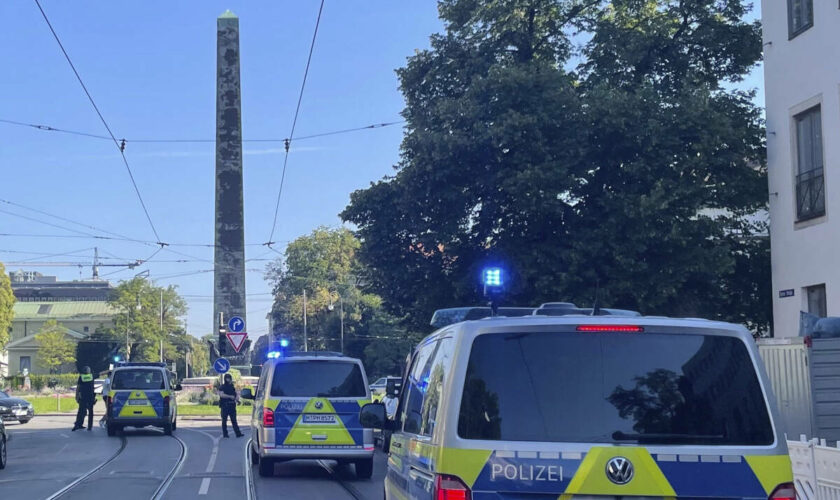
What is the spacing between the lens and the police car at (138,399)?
25516 millimetres

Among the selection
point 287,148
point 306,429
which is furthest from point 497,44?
point 306,429

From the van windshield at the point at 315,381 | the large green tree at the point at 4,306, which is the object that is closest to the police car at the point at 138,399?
the van windshield at the point at 315,381

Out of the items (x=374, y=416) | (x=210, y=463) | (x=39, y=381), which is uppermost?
(x=374, y=416)

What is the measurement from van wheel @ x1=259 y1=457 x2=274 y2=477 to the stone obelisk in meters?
23.7

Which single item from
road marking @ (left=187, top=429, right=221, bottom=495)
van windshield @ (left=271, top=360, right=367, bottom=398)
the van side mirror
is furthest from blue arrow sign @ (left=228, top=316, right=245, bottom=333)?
the van side mirror

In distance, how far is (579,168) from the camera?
24359mm

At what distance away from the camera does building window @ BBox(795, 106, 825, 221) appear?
63.6 ft

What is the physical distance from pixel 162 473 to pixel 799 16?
14587 mm

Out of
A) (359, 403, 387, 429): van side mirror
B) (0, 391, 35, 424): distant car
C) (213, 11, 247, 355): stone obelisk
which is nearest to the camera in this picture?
(359, 403, 387, 429): van side mirror

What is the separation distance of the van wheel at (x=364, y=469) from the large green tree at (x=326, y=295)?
7071cm

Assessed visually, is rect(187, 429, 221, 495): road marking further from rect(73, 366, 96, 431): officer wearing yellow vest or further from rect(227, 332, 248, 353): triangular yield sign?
rect(73, 366, 96, 431): officer wearing yellow vest

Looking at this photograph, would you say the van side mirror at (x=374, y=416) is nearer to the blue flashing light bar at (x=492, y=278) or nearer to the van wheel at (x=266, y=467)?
the blue flashing light bar at (x=492, y=278)

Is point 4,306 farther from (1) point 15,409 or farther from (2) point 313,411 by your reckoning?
(2) point 313,411

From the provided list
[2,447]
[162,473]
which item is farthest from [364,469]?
[2,447]
